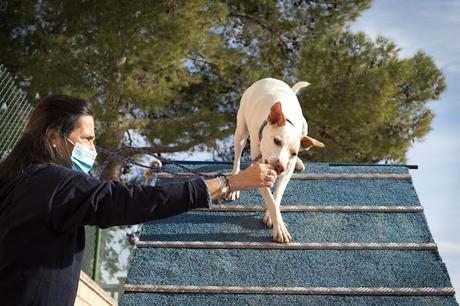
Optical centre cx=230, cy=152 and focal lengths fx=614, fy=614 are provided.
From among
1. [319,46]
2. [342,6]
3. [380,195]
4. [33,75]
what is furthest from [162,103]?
[380,195]

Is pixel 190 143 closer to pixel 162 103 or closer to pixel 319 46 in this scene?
pixel 162 103

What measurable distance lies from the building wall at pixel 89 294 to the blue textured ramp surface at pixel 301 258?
4.86 ft

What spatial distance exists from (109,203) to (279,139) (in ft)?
8.64

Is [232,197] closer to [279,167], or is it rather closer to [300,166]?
[300,166]

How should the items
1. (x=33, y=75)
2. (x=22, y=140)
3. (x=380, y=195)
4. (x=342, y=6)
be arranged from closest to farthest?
(x=22, y=140) → (x=380, y=195) → (x=33, y=75) → (x=342, y=6)

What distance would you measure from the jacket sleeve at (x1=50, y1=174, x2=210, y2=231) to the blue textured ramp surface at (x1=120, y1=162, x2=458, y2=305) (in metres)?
2.28

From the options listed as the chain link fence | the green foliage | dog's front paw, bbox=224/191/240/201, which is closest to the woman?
dog's front paw, bbox=224/191/240/201

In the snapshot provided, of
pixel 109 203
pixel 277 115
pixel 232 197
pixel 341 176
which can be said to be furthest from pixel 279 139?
pixel 109 203

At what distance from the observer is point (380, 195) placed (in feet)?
17.6

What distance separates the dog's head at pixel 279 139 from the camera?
175 inches

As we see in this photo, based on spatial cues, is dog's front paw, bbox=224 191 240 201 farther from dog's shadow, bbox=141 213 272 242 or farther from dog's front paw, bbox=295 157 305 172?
dog's front paw, bbox=295 157 305 172

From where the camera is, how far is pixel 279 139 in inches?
175

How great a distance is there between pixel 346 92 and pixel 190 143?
3.41 meters

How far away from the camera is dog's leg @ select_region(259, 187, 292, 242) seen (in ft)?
15.3
